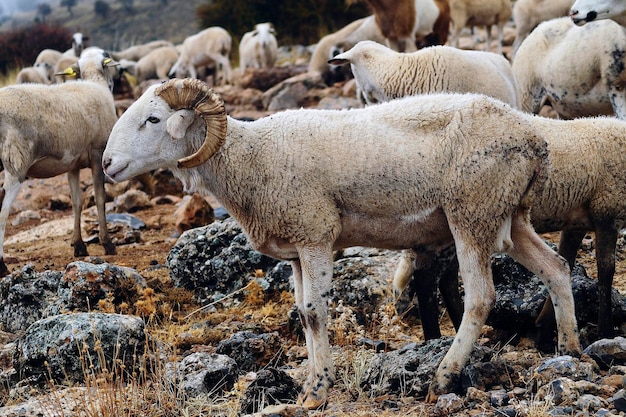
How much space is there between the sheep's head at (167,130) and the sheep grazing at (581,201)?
1679 millimetres

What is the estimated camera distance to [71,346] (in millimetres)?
6254

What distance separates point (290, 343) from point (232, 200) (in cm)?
173

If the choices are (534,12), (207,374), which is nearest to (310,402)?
(207,374)

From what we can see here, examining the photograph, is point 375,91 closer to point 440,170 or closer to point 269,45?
point 440,170

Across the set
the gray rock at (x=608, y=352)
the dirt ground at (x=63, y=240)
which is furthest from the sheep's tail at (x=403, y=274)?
the dirt ground at (x=63, y=240)

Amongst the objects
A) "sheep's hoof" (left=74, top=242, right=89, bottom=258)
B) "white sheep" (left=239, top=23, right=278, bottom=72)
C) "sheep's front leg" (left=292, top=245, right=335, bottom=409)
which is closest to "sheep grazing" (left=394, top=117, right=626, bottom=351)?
"sheep's front leg" (left=292, top=245, right=335, bottom=409)

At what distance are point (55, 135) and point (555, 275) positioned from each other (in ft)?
21.0

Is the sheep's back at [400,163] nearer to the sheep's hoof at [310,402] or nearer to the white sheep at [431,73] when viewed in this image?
the sheep's hoof at [310,402]

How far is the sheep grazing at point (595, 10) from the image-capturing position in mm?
8383

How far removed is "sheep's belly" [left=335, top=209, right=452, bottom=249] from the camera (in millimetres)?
5828

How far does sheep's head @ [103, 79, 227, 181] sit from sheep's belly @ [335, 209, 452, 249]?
38.7 inches

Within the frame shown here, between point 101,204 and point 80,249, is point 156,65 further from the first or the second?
point 80,249

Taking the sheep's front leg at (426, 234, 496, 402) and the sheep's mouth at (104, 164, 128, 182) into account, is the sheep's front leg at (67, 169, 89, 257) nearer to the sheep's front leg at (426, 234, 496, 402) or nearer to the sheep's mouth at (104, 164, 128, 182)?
the sheep's mouth at (104, 164, 128, 182)

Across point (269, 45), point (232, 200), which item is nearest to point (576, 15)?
point (232, 200)
